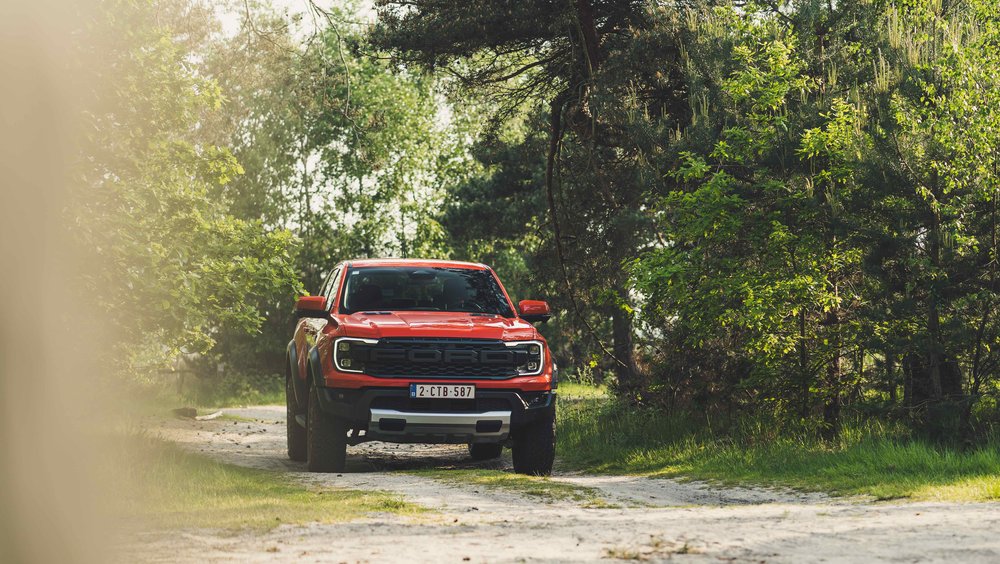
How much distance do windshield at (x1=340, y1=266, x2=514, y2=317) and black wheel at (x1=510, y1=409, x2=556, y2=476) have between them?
4.41ft

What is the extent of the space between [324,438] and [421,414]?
46.9 inches

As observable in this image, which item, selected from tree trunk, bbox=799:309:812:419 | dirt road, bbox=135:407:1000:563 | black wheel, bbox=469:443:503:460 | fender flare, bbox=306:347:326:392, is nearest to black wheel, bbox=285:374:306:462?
fender flare, bbox=306:347:326:392

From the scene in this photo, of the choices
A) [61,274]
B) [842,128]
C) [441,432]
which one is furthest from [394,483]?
[61,274]

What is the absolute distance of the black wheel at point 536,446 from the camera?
1123cm

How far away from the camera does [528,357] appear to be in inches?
432

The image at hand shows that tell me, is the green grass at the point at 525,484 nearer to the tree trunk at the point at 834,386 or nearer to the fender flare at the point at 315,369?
the fender flare at the point at 315,369

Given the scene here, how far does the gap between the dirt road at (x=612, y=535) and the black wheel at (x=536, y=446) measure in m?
1.67

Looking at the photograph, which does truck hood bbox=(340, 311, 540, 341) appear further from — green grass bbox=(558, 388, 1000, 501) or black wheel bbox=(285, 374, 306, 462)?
green grass bbox=(558, 388, 1000, 501)

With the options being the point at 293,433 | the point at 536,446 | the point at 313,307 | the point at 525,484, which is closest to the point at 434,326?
the point at 313,307

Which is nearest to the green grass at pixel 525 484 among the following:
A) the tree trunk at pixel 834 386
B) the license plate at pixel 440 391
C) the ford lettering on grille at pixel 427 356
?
the license plate at pixel 440 391

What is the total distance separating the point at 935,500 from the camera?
28.3ft

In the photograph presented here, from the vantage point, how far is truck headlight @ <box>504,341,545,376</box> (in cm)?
1091

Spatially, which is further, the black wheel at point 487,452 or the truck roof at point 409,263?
the black wheel at point 487,452

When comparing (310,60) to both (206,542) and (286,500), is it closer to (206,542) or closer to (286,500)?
(286,500)
